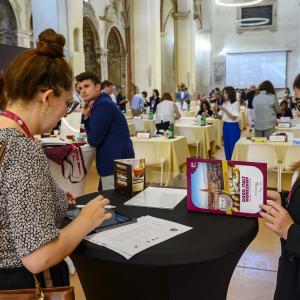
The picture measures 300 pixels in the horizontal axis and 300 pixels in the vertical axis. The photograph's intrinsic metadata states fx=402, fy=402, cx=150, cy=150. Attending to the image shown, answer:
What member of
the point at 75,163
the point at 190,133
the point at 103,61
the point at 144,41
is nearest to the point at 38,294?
the point at 75,163

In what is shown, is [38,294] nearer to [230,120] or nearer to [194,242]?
[194,242]

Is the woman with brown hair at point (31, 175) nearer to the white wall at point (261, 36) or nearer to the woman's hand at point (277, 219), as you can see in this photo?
the woman's hand at point (277, 219)

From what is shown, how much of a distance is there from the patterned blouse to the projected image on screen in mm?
23798

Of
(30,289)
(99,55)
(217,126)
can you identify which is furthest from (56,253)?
(99,55)

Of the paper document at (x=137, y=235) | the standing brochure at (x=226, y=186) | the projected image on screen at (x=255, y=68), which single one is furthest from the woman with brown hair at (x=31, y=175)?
the projected image on screen at (x=255, y=68)

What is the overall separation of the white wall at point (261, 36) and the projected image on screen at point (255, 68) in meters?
0.32

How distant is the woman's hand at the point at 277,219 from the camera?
58.4 inches

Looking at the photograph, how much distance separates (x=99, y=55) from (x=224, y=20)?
13108mm

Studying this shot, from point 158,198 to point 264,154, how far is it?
3.45 meters

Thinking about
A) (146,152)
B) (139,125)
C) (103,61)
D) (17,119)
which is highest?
(103,61)

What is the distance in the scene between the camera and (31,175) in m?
1.16

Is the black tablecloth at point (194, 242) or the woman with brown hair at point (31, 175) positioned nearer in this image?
the woman with brown hair at point (31, 175)

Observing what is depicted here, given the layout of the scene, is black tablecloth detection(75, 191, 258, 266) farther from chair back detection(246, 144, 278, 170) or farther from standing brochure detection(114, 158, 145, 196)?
chair back detection(246, 144, 278, 170)

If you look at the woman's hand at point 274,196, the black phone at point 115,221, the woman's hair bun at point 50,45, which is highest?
the woman's hair bun at point 50,45
